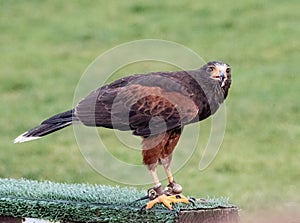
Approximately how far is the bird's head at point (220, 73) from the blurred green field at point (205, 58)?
3.45m

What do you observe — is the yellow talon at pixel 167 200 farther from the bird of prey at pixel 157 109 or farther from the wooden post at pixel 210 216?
the wooden post at pixel 210 216

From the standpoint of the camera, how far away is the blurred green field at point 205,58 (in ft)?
32.5

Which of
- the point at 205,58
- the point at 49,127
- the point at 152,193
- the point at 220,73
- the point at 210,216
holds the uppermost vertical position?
the point at 205,58

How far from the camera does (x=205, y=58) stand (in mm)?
12938

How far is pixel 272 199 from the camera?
905cm

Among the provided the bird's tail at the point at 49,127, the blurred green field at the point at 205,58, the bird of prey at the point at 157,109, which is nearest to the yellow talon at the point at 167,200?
the bird of prey at the point at 157,109

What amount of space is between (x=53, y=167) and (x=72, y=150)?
520 millimetres

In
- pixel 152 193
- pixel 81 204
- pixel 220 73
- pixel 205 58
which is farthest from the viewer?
pixel 205 58

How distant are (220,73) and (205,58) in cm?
757

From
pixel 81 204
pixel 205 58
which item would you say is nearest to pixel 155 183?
pixel 81 204

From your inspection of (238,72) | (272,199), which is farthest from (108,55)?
(238,72)

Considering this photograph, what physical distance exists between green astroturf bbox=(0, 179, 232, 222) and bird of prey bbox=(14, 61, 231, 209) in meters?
0.08

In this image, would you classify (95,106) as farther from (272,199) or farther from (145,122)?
(272,199)

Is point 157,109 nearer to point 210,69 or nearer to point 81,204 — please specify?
point 210,69
